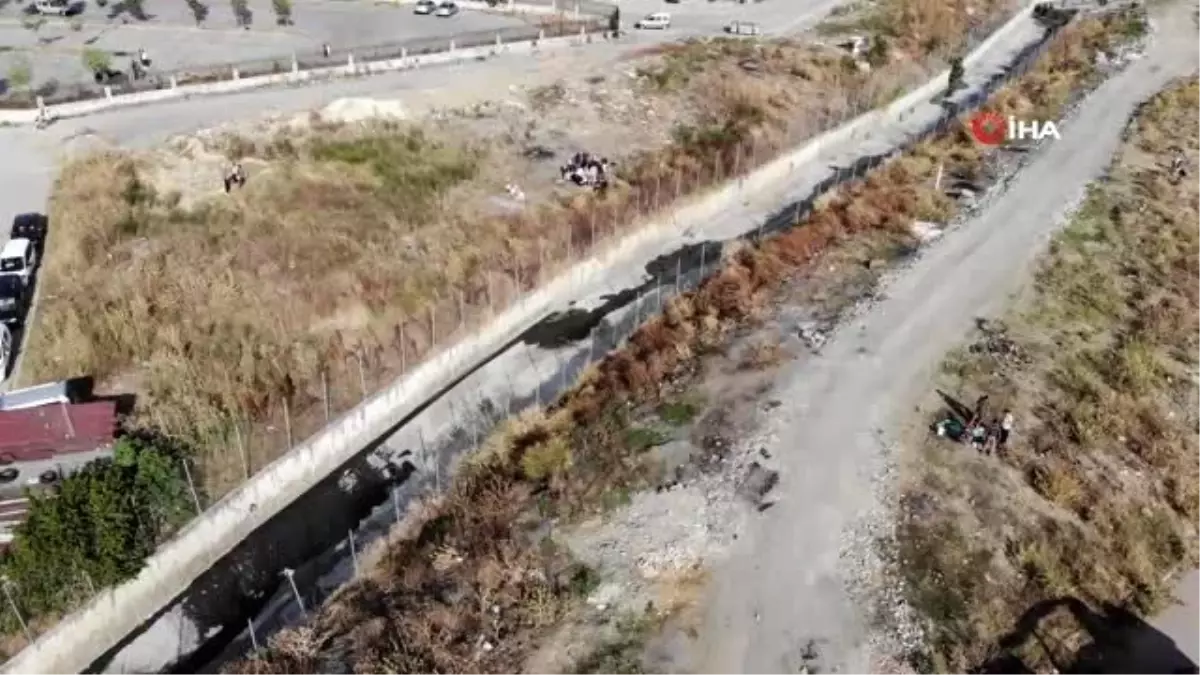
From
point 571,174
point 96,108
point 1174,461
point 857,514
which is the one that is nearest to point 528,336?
point 571,174

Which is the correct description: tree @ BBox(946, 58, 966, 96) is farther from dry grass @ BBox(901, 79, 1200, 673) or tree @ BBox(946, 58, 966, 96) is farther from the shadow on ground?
the shadow on ground

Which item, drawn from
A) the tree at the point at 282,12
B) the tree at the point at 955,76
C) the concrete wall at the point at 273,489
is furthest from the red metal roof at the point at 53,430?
the tree at the point at 955,76

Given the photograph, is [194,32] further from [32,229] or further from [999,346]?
[999,346]

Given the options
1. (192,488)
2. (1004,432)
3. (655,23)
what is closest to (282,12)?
(655,23)

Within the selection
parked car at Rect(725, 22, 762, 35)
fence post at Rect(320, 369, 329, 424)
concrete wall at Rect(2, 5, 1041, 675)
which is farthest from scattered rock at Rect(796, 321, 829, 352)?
parked car at Rect(725, 22, 762, 35)

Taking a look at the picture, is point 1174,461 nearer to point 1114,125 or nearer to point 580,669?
point 580,669

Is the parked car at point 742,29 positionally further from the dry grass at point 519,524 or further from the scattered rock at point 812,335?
the scattered rock at point 812,335
